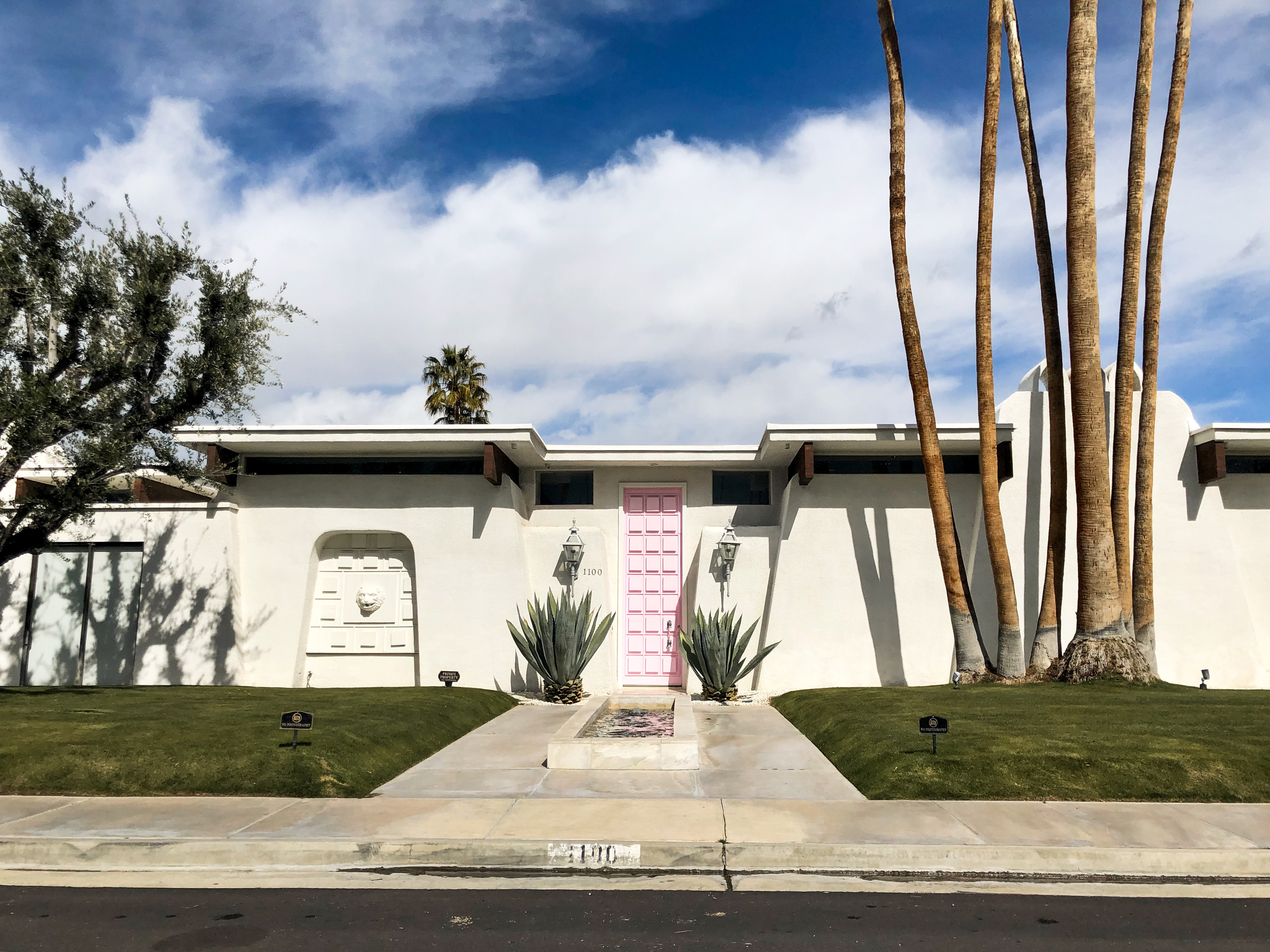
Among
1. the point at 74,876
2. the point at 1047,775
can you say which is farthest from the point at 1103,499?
the point at 74,876

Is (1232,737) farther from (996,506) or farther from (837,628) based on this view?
(837,628)

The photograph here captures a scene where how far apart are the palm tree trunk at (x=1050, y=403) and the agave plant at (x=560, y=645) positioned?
7.73 metres

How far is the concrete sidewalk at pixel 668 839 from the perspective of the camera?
20.4 ft

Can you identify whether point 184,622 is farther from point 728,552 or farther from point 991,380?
point 991,380

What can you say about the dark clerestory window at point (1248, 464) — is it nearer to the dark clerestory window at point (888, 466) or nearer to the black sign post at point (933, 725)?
the dark clerestory window at point (888, 466)

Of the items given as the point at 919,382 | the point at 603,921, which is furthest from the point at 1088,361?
the point at 603,921

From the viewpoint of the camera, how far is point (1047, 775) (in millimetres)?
8211

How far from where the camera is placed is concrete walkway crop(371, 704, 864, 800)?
834cm

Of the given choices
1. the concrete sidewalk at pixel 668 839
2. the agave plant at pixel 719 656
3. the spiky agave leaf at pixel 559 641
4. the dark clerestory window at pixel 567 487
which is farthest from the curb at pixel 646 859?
the dark clerestory window at pixel 567 487

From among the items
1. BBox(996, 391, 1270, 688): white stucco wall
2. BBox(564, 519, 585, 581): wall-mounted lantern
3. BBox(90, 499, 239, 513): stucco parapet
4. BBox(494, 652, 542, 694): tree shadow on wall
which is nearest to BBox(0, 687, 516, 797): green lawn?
BBox(494, 652, 542, 694): tree shadow on wall

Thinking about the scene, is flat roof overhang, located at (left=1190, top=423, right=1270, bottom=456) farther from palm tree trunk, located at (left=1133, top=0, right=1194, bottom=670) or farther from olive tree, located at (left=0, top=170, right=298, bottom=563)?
olive tree, located at (left=0, top=170, right=298, bottom=563)

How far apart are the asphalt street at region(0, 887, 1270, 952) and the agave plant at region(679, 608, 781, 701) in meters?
9.74

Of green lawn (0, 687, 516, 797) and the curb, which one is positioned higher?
green lawn (0, 687, 516, 797)

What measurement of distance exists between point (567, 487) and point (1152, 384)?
11.2m
